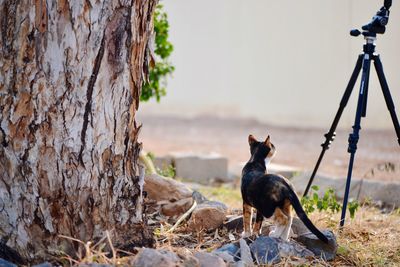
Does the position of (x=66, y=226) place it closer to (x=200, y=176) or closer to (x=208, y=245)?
(x=208, y=245)

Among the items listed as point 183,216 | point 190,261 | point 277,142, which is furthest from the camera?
point 277,142

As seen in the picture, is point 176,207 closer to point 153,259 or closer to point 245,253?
point 245,253

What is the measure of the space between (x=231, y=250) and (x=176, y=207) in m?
1.14

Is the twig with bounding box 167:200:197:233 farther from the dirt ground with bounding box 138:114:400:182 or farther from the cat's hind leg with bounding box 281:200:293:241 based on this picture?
the dirt ground with bounding box 138:114:400:182

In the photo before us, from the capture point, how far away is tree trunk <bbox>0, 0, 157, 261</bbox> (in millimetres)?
3760

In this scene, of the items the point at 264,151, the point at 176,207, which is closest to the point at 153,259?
the point at 264,151

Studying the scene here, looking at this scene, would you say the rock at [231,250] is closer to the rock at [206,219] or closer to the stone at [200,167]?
the rock at [206,219]

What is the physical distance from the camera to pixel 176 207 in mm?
5160

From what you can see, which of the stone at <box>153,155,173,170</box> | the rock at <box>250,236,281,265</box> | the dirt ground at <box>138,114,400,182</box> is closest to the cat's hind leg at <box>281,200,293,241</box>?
the rock at <box>250,236,281,265</box>

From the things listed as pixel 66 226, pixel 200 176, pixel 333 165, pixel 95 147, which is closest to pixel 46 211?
pixel 66 226

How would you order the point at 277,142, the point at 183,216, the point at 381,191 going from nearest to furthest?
1. the point at 183,216
2. the point at 381,191
3. the point at 277,142

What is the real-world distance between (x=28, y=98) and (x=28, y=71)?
5.7 inches

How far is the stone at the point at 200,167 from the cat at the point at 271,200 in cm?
435

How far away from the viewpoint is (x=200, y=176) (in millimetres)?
8805
